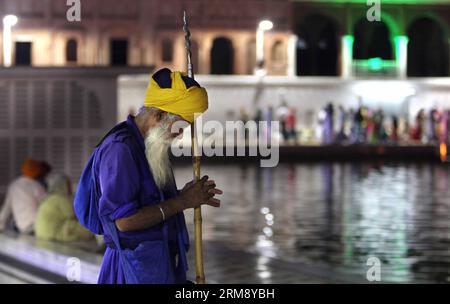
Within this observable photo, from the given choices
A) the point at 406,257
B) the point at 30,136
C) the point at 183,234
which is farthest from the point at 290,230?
the point at 183,234

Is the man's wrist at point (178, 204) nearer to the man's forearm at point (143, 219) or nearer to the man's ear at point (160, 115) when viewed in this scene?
the man's forearm at point (143, 219)

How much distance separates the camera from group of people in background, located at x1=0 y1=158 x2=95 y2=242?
10.9 metres

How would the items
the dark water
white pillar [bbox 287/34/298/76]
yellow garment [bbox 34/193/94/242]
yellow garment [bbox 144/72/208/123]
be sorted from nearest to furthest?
yellow garment [bbox 144/72/208/123], yellow garment [bbox 34/193/94/242], the dark water, white pillar [bbox 287/34/298/76]

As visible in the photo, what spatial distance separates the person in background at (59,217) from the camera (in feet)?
35.6

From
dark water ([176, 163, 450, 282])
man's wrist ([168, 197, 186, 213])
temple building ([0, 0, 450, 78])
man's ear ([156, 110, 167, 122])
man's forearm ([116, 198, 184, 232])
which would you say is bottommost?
dark water ([176, 163, 450, 282])

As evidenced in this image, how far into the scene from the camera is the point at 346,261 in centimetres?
1084

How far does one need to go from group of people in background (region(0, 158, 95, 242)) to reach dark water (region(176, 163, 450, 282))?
6.77 feet

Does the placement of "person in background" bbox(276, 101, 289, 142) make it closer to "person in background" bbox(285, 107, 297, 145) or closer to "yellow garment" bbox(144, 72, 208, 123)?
"person in background" bbox(285, 107, 297, 145)

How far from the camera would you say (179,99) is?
4367 mm

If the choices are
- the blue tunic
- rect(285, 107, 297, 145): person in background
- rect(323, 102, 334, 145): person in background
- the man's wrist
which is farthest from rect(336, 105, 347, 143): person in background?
the man's wrist

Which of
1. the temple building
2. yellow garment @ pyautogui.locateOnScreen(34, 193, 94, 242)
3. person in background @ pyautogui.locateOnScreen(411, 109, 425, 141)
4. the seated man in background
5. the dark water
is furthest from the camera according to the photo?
the temple building

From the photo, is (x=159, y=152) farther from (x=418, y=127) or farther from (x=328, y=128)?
(x=418, y=127)

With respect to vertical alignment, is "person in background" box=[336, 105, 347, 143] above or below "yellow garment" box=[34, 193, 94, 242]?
above

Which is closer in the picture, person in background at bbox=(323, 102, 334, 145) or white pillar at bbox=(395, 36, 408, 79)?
person in background at bbox=(323, 102, 334, 145)
